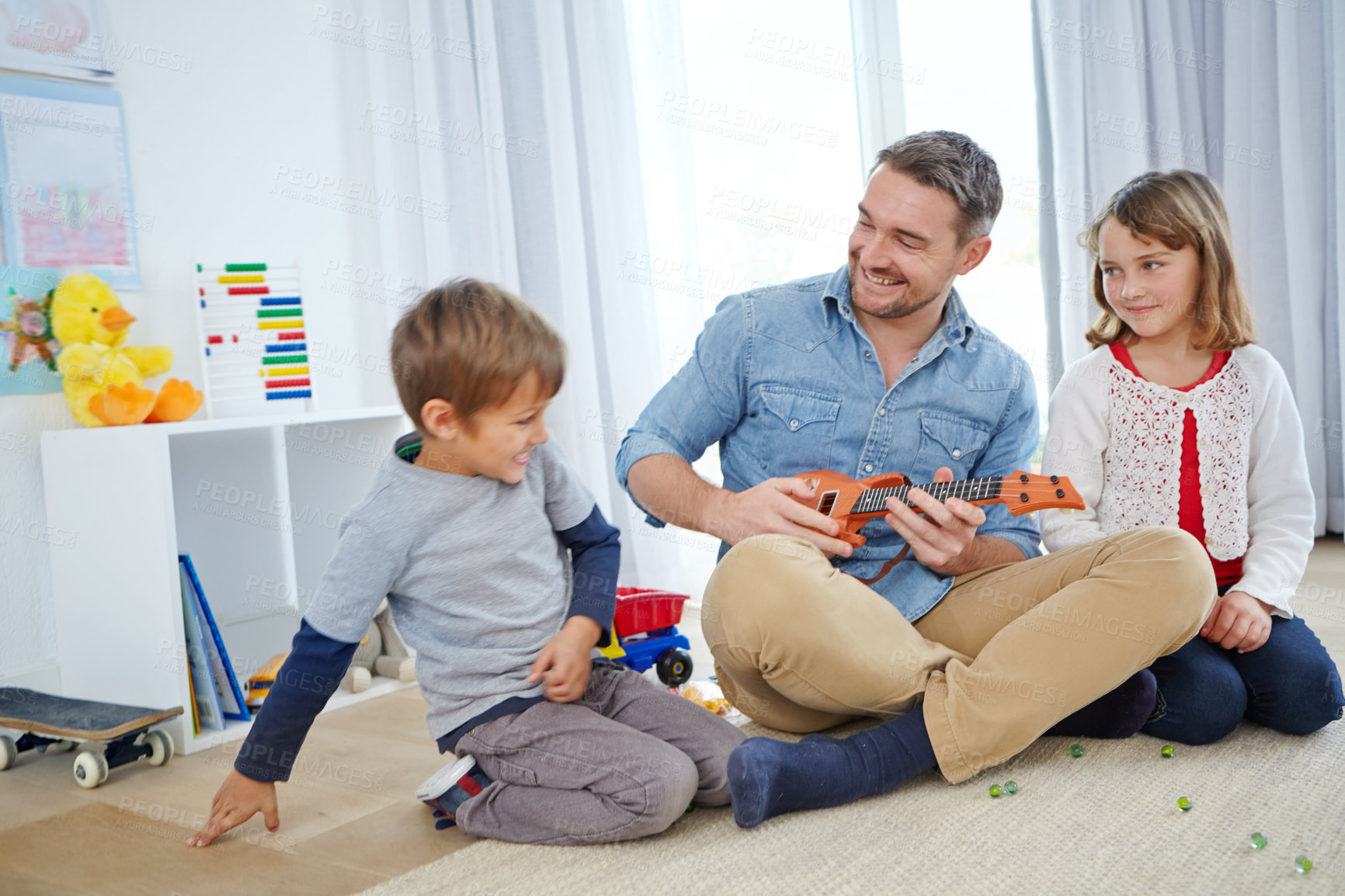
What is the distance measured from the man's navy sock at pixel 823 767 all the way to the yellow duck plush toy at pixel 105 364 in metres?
1.22

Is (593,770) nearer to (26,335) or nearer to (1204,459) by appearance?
(1204,459)

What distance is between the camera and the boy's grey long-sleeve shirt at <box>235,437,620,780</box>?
1132 mm

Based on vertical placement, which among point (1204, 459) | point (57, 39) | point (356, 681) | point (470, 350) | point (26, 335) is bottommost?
point (356, 681)

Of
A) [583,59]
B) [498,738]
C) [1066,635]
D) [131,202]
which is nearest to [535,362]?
[498,738]

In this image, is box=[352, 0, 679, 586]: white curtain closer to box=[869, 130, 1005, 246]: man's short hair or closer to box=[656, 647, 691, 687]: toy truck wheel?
box=[656, 647, 691, 687]: toy truck wheel

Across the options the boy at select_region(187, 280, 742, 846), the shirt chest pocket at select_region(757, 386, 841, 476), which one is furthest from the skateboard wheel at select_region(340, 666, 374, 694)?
the shirt chest pocket at select_region(757, 386, 841, 476)

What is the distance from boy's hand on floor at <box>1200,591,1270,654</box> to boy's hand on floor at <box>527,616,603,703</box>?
778mm

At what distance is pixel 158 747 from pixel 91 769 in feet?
0.34

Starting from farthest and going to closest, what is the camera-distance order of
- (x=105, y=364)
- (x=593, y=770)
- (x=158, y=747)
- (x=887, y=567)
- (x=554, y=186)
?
(x=554, y=186)
(x=105, y=364)
(x=158, y=747)
(x=887, y=567)
(x=593, y=770)

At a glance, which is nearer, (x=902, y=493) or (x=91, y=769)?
(x=902, y=493)

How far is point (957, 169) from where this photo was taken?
139 cm

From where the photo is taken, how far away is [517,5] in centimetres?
266

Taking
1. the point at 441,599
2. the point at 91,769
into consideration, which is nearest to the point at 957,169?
the point at 441,599

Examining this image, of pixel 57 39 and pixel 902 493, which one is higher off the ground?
pixel 57 39
